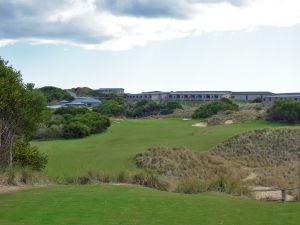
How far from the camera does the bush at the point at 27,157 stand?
26.8 meters

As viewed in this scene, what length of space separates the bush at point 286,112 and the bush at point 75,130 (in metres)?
22.7

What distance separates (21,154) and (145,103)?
80488 millimetres

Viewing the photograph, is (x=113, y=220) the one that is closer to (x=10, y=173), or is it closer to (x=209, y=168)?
(x=10, y=173)

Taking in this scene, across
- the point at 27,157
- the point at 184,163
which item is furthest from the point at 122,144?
the point at 27,157

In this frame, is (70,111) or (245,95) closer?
(70,111)

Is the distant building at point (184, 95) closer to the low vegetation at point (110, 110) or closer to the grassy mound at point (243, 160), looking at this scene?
the low vegetation at point (110, 110)

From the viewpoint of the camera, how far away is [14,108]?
24.3m

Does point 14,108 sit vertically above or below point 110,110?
above

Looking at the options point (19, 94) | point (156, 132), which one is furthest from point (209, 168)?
point (156, 132)

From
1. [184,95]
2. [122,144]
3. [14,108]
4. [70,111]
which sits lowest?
[122,144]

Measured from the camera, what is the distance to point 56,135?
5462cm

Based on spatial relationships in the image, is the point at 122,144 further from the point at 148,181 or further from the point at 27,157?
the point at 148,181

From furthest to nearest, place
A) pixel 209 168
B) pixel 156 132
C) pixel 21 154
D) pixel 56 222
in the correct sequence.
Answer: pixel 156 132 < pixel 209 168 < pixel 21 154 < pixel 56 222

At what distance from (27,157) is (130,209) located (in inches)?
541
